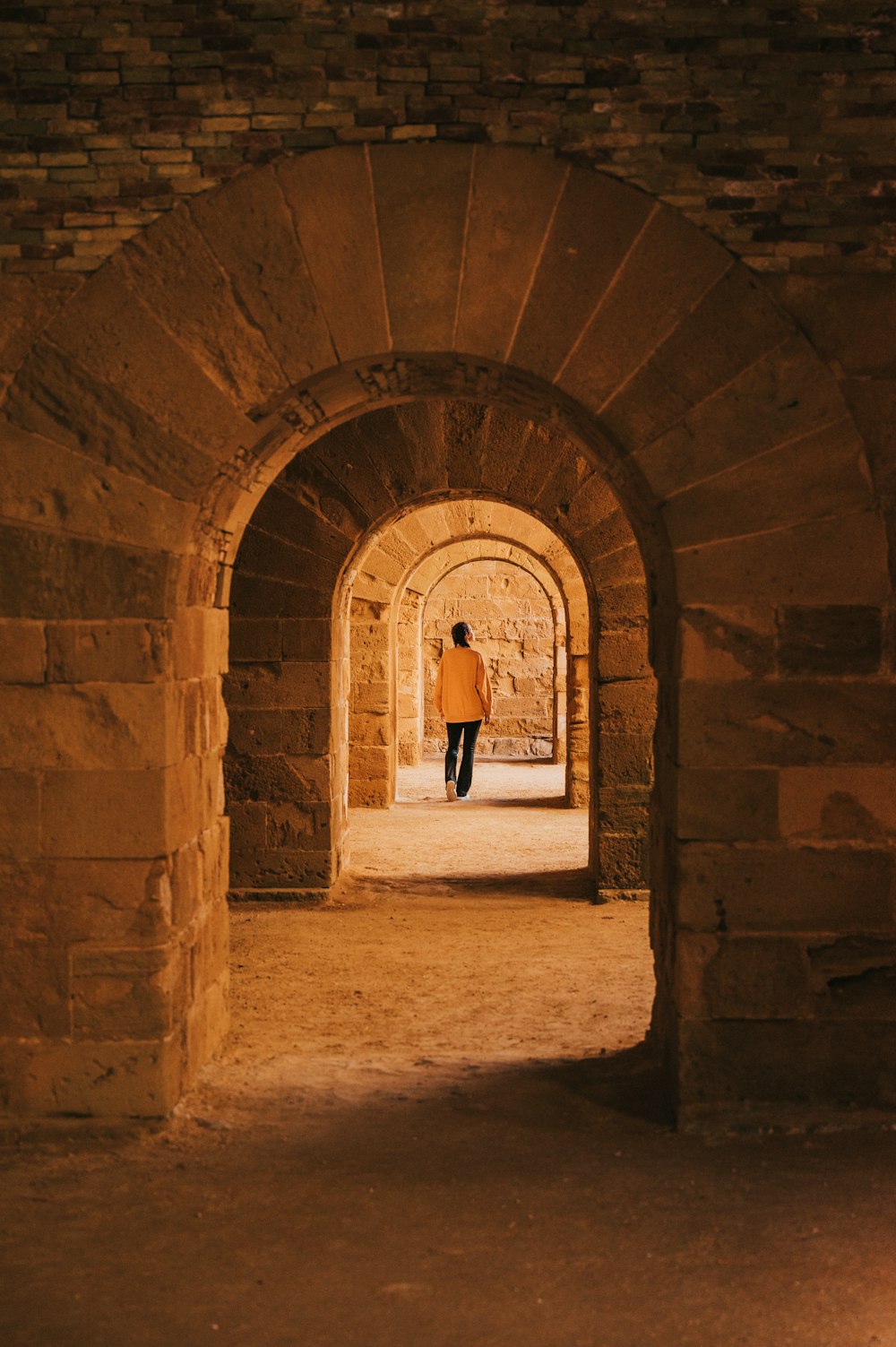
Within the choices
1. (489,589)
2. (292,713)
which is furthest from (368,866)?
(489,589)

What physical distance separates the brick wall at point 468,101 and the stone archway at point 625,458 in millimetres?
128

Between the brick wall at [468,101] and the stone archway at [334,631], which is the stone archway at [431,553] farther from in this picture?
the brick wall at [468,101]

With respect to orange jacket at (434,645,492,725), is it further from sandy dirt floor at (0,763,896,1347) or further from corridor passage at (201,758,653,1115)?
sandy dirt floor at (0,763,896,1347)

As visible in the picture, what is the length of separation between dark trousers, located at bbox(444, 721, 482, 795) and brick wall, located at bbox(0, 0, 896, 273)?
26.2 ft

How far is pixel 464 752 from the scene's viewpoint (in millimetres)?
11922

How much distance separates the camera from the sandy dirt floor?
2883 millimetres

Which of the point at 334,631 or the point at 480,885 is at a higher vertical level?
the point at 334,631

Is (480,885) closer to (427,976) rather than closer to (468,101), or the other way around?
(427,976)

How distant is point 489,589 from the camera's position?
58.2ft

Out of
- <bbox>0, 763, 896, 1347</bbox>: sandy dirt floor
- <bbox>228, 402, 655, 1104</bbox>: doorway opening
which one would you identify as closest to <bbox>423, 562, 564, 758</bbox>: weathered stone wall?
<bbox>228, 402, 655, 1104</bbox>: doorway opening

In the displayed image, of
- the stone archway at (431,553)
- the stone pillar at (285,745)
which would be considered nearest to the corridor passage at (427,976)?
the stone pillar at (285,745)

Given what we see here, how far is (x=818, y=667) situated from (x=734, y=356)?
97 centimetres

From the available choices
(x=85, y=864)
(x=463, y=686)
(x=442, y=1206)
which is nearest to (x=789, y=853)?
(x=442, y=1206)

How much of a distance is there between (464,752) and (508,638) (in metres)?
5.98
